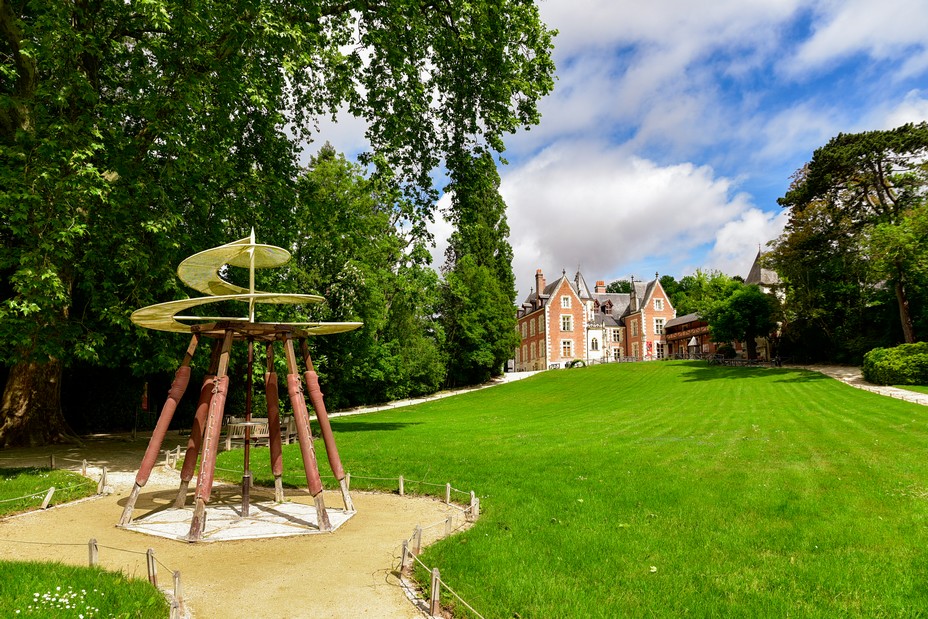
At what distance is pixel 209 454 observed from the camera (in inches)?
385

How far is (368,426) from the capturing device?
2816 cm

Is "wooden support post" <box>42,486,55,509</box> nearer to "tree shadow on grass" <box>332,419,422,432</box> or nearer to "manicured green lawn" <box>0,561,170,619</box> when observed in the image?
"manicured green lawn" <box>0,561,170,619</box>

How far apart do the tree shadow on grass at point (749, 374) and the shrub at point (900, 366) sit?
385 cm

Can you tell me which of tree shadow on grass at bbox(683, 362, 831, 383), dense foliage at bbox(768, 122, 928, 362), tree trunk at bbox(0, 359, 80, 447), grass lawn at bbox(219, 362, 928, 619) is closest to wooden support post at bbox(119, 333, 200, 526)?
grass lawn at bbox(219, 362, 928, 619)

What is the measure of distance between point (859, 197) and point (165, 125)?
5280cm

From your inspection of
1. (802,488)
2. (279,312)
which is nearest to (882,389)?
(802,488)

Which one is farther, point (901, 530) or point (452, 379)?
point (452, 379)

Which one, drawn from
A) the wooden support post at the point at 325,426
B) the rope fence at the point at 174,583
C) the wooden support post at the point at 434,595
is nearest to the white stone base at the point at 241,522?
the wooden support post at the point at 325,426

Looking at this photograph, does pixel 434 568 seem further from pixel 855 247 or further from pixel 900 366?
pixel 855 247

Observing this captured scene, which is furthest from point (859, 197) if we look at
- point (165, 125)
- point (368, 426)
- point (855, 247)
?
point (165, 125)

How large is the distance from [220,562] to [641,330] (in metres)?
83.9

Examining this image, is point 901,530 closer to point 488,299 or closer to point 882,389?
point 882,389

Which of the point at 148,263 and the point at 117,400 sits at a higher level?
the point at 148,263

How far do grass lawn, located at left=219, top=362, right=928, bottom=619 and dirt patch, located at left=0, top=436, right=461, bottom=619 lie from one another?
37.8 inches
